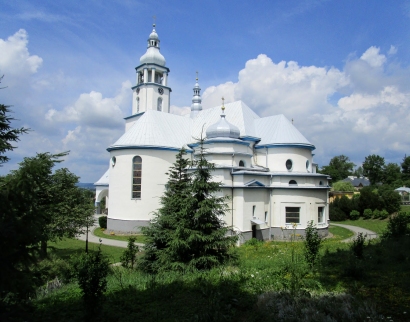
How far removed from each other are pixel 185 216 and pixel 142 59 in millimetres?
29197

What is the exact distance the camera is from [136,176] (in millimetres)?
28000

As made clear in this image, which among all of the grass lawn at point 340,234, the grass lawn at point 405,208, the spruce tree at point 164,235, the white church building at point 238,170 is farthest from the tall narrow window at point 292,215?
the grass lawn at point 405,208

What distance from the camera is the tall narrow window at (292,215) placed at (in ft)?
84.2

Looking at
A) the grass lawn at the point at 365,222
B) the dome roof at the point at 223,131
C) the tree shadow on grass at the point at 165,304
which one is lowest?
the grass lawn at the point at 365,222

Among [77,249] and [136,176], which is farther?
[136,176]

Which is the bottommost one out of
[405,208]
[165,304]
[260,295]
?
[165,304]

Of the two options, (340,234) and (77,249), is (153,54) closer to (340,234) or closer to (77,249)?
(77,249)

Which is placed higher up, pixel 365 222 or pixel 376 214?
pixel 376 214

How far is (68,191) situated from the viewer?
1661cm

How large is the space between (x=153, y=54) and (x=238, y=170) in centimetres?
2036

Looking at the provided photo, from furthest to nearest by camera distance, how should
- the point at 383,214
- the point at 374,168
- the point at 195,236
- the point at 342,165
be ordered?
1. the point at 342,165
2. the point at 374,168
3. the point at 383,214
4. the point at 195,236

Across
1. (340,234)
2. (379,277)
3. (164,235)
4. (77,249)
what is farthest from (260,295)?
(340,234)

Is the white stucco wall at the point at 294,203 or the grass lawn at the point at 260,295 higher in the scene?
the white stucco wall at the point at 294,203

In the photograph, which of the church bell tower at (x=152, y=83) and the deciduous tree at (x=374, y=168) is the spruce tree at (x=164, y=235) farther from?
the deciduous tree at (x=374, y=168)
